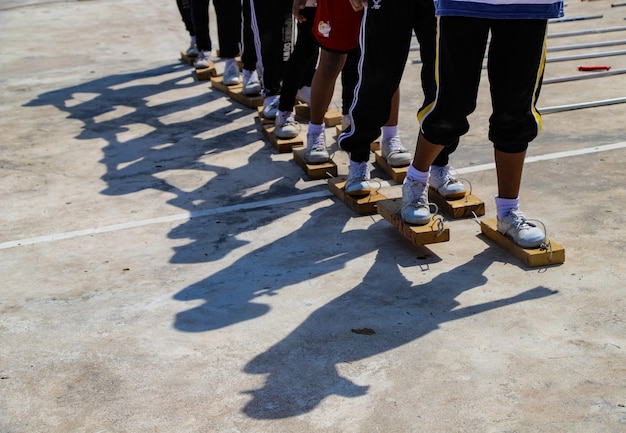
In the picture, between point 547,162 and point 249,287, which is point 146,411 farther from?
point 547,162

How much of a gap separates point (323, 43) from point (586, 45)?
4234mm

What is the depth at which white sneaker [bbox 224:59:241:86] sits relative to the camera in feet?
25.9

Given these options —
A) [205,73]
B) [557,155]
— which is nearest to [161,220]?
[557,155]

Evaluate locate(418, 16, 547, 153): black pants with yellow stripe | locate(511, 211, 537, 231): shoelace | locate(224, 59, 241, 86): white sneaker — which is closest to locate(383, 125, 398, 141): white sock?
locate(418, 16, 547, 153): black pants with yellow stripe

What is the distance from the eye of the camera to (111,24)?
37.6 ft

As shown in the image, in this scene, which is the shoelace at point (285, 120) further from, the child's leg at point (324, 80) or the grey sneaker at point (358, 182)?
the grey sneaker at point (358, 182)

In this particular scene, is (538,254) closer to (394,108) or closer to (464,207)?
(464,207)

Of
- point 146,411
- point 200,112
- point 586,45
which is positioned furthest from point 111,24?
point 146,411

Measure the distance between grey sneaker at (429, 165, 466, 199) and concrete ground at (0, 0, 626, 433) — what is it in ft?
0.58

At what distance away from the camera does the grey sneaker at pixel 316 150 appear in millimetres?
5699

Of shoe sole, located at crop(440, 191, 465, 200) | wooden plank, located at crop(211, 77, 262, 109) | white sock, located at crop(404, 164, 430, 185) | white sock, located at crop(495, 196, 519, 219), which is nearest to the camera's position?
white sock, located at crop(495, 196, 519, 219)

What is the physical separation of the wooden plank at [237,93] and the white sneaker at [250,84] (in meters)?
0.04

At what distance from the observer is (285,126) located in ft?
20.6

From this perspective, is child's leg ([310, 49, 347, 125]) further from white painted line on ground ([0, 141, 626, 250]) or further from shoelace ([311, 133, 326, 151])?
white painted line on ground ([0, 141, 626, 250])
